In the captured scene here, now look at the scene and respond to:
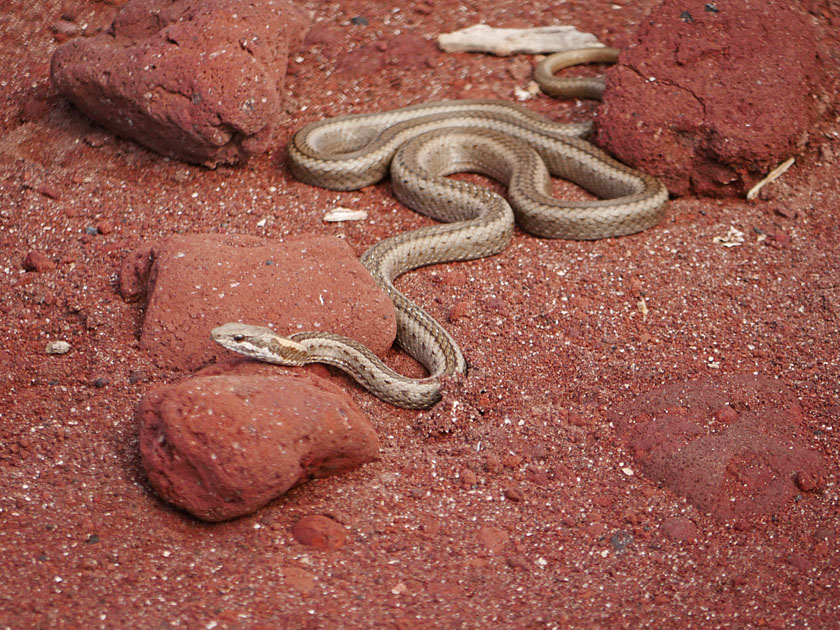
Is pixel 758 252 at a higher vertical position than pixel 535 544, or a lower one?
higher

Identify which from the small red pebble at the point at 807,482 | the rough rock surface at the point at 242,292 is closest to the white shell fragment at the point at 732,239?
the small red pebble at the point at 807,482

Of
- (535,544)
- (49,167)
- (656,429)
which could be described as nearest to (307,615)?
(535,544)

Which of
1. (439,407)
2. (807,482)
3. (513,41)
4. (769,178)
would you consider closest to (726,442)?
(807,482)

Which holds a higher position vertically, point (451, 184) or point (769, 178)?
point (769, 178)

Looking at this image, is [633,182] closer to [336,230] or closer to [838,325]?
[838,325]

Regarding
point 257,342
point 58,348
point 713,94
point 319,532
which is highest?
point 713,94

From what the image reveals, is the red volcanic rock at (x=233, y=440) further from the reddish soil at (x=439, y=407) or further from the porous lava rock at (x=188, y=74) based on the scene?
the porous lava rock at (x=188, y=74)

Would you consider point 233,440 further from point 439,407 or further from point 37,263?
point 37,263
